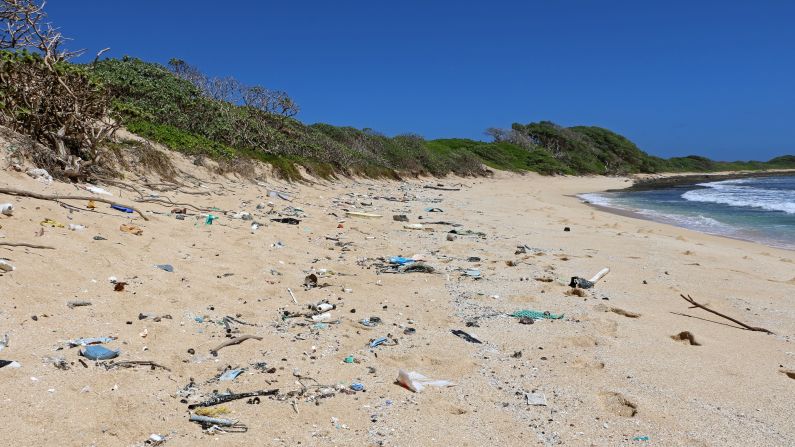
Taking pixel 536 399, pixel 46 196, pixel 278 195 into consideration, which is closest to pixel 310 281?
pixel 536 399

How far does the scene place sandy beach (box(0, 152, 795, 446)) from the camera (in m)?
2.38

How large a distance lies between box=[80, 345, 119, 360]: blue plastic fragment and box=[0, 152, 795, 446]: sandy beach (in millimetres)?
46

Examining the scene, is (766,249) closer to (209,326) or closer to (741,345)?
(741,345)

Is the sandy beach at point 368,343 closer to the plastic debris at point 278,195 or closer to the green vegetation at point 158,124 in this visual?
the green vegetation at point 158,124

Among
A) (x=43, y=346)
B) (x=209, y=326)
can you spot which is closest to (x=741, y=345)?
(x=209, y=326)

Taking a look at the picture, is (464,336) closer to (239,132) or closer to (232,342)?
(232,342)

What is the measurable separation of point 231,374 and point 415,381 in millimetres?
1064

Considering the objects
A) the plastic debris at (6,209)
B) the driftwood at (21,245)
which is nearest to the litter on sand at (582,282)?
the driftwood at (21,245)

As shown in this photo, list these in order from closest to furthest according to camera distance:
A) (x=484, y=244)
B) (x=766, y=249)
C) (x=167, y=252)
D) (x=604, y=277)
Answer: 1. (x=167, y=252)
2. (x=604, y=277)
3. (x=484, y=244)
4. (x=766, y=249)

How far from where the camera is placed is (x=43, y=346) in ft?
8.75

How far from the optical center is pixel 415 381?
2.91 metres

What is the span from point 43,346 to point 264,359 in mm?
1177

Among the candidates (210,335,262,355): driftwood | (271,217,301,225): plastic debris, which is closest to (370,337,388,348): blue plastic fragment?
(210,335,262,355): driftwood

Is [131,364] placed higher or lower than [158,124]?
lower
